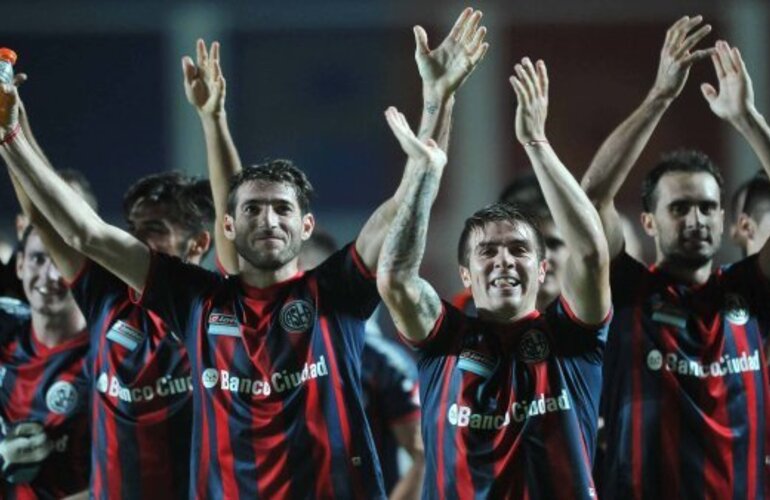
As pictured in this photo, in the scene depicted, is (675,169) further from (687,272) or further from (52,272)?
(52,272)

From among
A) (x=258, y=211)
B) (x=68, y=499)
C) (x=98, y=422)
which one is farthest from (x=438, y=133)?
(x=68, y=499)

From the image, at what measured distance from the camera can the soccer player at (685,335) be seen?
542 centimetres

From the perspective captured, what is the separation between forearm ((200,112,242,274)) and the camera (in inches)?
223

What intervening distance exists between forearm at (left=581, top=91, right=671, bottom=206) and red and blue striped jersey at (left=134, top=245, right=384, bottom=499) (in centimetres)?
89

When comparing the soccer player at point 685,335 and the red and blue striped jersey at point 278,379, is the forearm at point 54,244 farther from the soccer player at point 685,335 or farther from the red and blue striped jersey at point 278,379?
the soccer player at point 685,335

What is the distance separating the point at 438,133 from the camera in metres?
5.29

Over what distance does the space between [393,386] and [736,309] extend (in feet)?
5.75

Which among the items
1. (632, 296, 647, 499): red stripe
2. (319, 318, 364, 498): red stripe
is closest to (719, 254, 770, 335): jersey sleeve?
(632, 296, 647, 499): red stripe

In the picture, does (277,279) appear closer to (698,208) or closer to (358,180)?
(698,208)

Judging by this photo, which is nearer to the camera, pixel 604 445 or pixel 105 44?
pixel 604 445

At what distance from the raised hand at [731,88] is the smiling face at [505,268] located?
3.12ft

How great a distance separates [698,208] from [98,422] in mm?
2297

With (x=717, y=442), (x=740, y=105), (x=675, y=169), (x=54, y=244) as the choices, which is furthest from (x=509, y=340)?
(x=54, y=244)

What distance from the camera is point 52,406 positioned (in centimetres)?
593
